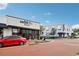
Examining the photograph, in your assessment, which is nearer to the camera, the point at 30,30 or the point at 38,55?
the point at 38,55

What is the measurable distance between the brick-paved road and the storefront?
75 centimetres

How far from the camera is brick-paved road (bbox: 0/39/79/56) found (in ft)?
45.6

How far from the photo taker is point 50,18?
14.4 metres

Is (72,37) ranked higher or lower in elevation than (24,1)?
lower

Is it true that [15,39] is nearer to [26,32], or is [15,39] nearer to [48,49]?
[26,32]

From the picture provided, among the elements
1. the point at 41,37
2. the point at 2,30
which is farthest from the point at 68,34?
the point at 2,30

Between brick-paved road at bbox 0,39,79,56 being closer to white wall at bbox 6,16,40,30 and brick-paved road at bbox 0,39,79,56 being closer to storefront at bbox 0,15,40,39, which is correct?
storefront at bbox 0,15,40,39

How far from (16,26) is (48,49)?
1.91 meters

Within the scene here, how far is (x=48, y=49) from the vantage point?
1445cm

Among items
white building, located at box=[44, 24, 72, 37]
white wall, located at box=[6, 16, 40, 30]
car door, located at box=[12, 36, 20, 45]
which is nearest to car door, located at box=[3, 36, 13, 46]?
car door, located at box=[12, 36, 20, 45]

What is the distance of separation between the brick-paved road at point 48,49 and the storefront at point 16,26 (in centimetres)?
75

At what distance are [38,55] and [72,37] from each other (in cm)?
232

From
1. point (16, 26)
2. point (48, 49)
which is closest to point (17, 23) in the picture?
point (16, 26)

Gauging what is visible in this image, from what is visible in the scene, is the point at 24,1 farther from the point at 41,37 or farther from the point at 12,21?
the point at 41,37
